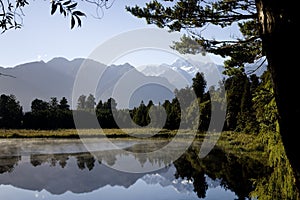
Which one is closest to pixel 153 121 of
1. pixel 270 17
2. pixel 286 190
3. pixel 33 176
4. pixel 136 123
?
pixel 136 123

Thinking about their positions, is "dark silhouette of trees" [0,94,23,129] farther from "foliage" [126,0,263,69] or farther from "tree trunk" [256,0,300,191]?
"tree trunk" [256,0,300,191]

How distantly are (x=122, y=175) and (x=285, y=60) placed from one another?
12.2 metres

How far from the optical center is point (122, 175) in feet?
42.2

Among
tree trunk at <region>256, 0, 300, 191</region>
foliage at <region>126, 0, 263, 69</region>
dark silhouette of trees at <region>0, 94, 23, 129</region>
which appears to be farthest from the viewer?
dark silhouette of trees at <region>0, 94, 23, 129</region>

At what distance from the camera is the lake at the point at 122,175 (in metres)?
10.2

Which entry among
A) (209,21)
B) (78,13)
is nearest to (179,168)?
(209,21)

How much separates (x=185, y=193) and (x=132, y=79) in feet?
102

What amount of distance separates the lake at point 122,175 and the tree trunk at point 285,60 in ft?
29.2

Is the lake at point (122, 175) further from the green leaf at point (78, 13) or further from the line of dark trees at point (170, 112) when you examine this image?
the green leaf at point (78, 13)

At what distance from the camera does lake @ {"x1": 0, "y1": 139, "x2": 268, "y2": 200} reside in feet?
33.4

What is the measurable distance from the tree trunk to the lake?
8.89 meters

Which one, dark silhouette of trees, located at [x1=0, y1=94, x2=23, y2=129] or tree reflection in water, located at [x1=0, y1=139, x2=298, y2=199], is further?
dark silhouette of trees, located at [x1=0, y1=94, x2=23, y2=129]

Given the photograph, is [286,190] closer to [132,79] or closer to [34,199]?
[34,199]

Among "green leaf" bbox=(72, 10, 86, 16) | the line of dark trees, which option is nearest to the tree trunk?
"green leaf" bbox=(72, 10, 86, 16)
